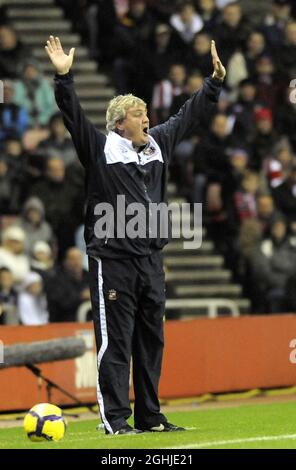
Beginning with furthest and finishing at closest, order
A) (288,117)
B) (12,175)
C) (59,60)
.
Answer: (288,117)
(12,175)
(59,60)

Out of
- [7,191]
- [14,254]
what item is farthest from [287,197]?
[14,254]

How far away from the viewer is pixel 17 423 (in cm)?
1383

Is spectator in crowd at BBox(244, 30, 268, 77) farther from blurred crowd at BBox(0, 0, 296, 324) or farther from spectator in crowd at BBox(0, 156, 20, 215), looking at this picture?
spectator in crowd at BBox(0, 156, 20, 215)

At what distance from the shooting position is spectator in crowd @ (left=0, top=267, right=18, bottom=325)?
1658 centimetres

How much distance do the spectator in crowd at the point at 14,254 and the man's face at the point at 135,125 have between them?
664cm

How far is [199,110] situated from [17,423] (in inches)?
167

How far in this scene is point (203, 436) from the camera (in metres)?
10.3

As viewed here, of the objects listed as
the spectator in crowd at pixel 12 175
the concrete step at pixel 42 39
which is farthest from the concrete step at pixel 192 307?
the concrete step at pixel 42 39

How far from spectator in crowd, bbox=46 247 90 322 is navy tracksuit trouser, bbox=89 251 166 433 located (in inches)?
264

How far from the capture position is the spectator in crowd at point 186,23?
73.7ft

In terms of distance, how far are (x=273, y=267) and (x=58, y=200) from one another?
333 cm

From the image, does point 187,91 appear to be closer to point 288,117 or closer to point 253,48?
point 288,117
